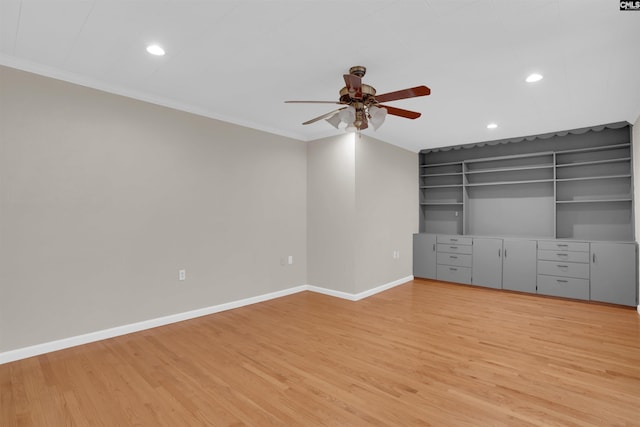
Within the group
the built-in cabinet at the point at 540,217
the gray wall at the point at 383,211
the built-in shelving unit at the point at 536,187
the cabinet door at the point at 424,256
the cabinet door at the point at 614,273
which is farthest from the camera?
the cabinet door at the point at 424,256

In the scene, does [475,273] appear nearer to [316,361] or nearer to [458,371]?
[458,371]

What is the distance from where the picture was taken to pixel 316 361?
2.67 m

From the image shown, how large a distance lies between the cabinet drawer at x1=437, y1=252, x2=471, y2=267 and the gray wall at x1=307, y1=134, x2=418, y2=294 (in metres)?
0.79

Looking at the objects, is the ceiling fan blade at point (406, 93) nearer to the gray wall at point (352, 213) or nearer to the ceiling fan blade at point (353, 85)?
the ceiling fan blade at point (353, 85)

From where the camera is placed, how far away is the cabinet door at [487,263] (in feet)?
16.8

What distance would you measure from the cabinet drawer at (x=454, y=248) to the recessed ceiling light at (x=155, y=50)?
4922 mm

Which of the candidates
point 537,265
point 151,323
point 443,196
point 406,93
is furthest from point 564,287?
point 151,323

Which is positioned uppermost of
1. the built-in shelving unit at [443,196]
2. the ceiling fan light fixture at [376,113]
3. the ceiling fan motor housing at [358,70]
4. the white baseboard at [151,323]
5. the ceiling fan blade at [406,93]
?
the ceiling fan motor housing at [358,70]

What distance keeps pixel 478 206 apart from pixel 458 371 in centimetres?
393

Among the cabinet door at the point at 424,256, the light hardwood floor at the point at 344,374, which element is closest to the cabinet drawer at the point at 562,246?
the light hardwood floor at the point at 344,374

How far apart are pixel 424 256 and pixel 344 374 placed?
3.82 meters

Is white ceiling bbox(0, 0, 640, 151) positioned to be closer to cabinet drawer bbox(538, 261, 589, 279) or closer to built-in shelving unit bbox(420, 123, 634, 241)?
built-in shelving unit bbox(420, 123, 634, 241)

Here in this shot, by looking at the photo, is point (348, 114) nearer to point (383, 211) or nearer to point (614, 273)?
point (383, 211)

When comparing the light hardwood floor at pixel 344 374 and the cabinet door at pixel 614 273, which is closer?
the light hardwood floor at pixel 344 374
